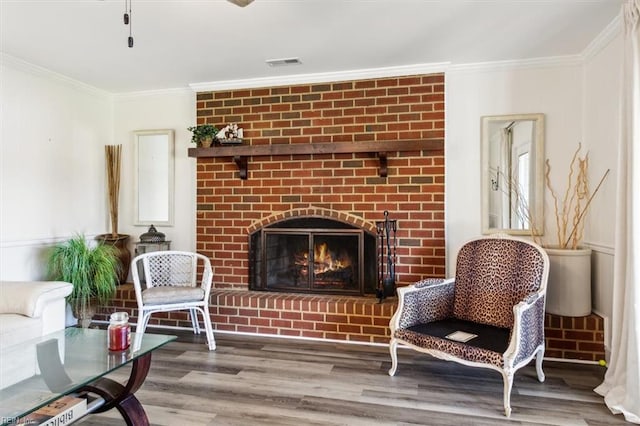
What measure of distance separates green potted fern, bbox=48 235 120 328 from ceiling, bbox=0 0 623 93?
63.2 inches

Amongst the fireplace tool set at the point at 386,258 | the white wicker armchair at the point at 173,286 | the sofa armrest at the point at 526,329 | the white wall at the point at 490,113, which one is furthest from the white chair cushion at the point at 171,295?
the sofa armrest at the point at 526,329

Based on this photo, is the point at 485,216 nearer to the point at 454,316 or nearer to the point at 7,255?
the point at 454,316

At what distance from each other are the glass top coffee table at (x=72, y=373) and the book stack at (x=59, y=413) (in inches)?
1.9

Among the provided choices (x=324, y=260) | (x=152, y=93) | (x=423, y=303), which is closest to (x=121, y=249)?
(x=152, y=93)

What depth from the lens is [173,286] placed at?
136 inches

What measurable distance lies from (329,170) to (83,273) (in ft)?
7.60

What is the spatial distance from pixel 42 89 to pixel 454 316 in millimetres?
3963

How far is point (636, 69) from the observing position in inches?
87.4

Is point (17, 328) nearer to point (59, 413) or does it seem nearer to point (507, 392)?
point (59, 413)

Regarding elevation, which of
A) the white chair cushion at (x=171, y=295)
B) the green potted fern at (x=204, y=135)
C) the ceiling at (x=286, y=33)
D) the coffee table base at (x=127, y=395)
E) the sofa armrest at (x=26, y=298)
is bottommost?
the coffee table base at (x=127, y=395)

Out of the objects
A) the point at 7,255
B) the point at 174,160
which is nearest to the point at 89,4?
the point at 174,160

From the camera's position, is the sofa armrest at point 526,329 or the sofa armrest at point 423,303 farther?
the sofa armrest at point 423,303

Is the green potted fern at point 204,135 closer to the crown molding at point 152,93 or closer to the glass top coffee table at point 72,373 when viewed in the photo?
the crown molding at point 152,93

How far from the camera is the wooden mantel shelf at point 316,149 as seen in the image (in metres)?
3.37
